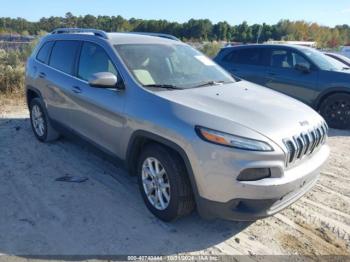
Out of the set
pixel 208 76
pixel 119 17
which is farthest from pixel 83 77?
pixel 119 17

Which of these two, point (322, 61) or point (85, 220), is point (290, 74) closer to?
point (322, 61)

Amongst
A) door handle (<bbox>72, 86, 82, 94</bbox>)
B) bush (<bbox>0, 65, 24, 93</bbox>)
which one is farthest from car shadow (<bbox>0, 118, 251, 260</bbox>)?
bush (<bbox>0, 65, 24, 93</bbox>)

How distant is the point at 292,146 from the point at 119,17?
5926 cm

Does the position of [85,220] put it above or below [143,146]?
below

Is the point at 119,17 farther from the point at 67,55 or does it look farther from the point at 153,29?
the point at 67,55

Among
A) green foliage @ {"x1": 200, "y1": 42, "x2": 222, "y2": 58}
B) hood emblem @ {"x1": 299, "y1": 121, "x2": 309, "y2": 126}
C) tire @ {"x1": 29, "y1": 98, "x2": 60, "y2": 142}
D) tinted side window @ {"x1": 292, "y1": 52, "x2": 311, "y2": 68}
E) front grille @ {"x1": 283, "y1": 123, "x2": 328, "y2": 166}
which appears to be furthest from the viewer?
green foliage @ {"x1": 200, "y1": 42, "x2": 222, "y2": 58}

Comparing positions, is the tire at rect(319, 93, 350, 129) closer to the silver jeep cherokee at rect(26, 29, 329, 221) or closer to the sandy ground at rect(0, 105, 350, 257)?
the sandy ground at rect(0, 105, 350, 257)

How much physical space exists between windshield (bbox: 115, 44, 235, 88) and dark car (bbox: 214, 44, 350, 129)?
11.2 ft

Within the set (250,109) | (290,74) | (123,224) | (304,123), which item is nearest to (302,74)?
(290,74)

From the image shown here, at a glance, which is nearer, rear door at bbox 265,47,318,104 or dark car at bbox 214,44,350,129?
dark car at bbox 214,44,350,129

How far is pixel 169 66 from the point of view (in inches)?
168

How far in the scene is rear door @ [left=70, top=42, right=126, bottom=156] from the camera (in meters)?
3.97

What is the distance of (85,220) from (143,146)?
0.92 metres

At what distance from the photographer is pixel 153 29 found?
210ft
